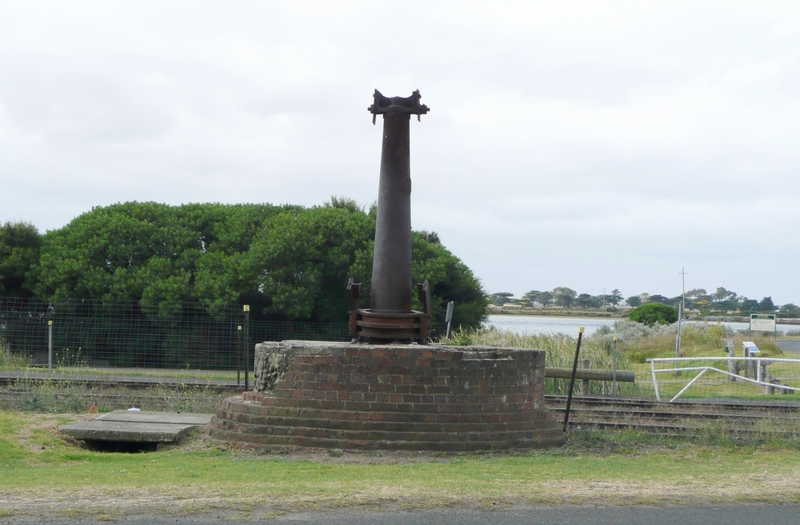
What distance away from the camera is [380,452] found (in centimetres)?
988

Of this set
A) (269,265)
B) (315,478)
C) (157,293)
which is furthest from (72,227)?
(315,478)

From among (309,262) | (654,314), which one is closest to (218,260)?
(309,262)

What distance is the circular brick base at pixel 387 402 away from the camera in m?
10.0

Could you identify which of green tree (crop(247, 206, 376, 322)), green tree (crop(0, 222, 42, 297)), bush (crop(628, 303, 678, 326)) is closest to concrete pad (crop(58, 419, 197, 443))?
green tree (crop(247, 206, 376, 322))

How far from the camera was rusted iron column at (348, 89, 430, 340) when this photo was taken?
1094 cm

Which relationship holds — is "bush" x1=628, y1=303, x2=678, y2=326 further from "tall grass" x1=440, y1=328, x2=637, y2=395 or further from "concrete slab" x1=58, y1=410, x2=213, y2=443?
"concrete slab" x1=58, y1=410, x2=213, y2=443

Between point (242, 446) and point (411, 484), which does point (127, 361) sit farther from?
point (411, 484)

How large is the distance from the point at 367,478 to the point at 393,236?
3.66 m

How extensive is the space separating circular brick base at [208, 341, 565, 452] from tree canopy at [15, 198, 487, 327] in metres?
18.1

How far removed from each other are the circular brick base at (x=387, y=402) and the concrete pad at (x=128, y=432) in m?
0.79

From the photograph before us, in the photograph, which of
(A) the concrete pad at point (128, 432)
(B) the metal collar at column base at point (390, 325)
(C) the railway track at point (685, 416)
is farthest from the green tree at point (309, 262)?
(B) the metal collar at column base at point (390, 325)

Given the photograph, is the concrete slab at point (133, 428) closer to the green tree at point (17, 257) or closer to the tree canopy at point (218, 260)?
the tree canopy at point (218, 260)

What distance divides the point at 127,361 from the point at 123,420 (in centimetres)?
1556

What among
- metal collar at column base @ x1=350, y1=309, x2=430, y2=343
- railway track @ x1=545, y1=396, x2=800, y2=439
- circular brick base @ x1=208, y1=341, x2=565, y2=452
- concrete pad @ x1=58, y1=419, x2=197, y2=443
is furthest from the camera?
railway track @ x1=545, y1=396, x2=800, y2=439
